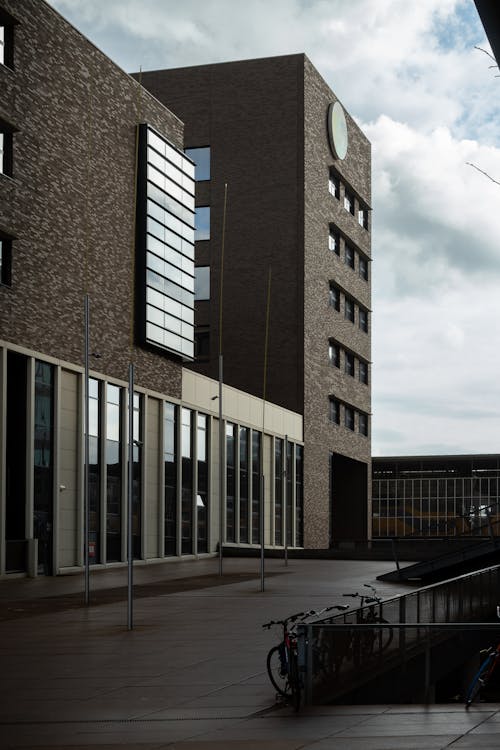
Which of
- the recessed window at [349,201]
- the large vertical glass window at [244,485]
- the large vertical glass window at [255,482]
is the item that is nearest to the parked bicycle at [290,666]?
the large vertical glass window at [244,485]

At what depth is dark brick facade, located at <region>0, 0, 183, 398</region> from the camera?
37.7 metres

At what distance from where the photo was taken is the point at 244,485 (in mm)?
59250

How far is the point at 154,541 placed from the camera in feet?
157

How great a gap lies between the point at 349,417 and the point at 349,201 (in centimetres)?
1460

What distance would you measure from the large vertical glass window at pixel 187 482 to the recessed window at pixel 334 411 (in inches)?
870

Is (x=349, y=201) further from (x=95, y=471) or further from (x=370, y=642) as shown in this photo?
(x=370, y=642)

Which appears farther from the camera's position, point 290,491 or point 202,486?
point 290,491

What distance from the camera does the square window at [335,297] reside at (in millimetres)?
73450

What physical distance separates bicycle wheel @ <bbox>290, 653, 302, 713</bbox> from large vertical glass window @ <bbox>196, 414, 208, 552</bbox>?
3951 centimetres

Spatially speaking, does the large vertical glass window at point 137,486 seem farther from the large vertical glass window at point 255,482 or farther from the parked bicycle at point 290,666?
the parked bicycle at point 290,666

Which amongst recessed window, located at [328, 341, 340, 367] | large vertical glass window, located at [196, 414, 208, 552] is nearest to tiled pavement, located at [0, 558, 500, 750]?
large vertical glass window, located at [196, 414, 208, 552]

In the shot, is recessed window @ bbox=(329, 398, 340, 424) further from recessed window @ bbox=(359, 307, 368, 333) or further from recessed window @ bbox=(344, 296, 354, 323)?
recessed window @ bbox=(359, 307, 368, 333)

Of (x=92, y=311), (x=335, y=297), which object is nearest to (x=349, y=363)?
(x=335, y=297)

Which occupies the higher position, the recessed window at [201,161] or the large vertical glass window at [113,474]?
the recessed window at [201,161]
